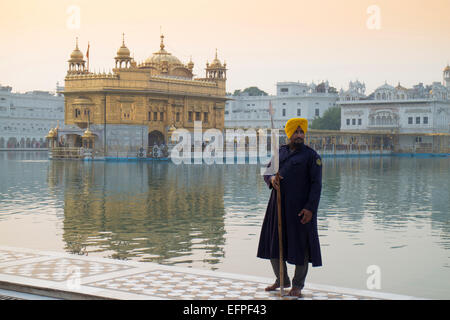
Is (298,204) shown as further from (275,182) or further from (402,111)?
(402,111)

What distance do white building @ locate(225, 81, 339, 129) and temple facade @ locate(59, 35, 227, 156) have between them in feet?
149

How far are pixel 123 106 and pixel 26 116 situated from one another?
177ft

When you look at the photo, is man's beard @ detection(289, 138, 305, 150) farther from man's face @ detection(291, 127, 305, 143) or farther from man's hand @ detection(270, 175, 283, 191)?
man's hand @ detection(270, 175, 283, 191)

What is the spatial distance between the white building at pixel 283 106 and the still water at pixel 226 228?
81657mm

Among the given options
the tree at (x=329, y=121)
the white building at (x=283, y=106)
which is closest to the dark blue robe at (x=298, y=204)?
the tree at (x=329, y=121)

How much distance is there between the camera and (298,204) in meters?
7.52

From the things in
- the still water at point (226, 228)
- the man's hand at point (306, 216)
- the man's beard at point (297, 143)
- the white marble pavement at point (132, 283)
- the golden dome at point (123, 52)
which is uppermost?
the golden dome at point (123, 52)

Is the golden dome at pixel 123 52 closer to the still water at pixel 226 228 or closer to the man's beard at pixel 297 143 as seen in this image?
the still water at pixel 226 228

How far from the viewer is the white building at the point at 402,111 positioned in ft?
289

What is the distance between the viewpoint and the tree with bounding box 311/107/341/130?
335 feet

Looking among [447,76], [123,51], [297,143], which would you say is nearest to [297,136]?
[297,143]

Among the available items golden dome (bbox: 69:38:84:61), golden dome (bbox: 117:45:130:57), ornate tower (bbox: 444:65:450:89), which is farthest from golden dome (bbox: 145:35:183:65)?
ornate tower (bbox: 444:65:450:89)

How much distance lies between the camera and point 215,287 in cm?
757
